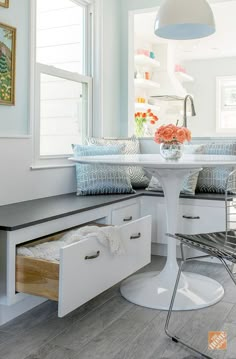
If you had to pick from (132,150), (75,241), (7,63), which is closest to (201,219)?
(132,150)

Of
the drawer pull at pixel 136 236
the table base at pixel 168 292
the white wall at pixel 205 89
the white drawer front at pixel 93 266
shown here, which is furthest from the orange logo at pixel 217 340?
the white wall at pixel 205 89

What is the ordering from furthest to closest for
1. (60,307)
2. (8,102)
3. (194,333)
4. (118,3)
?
1. (118,3)
2. (8,102)
3. (194,333)
4. (60,307)

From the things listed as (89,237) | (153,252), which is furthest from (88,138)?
(89,237)

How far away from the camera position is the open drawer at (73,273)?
5.61ft

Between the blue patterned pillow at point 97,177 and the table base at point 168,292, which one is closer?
the table base at point 168,292

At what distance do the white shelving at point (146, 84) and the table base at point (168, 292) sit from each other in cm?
315

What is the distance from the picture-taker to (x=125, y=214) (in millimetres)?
3033

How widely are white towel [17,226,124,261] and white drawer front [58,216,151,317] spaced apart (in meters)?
0.03

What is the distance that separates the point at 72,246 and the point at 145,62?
394 centimetres

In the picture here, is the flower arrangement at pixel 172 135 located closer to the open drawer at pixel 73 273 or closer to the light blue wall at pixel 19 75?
the open drawer at pixel 73 273

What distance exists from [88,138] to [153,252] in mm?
1066

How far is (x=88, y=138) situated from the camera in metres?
3.48

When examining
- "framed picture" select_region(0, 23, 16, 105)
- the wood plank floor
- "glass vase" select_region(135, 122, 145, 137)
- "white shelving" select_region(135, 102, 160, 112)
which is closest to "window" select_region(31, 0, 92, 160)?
"framed picture" select_region(0, 23, 16, 105)

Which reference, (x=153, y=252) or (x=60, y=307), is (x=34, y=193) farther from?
(x=60, y=307)
